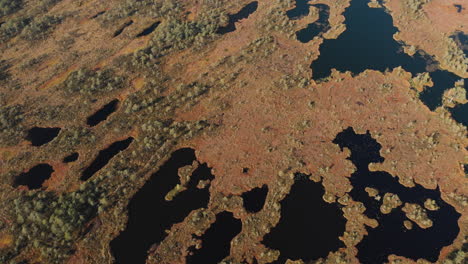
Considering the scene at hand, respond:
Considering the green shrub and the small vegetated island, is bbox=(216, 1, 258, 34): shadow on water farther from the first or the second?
the green shrub

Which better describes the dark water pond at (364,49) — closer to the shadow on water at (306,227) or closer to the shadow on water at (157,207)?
the shadow on water at (306,227)

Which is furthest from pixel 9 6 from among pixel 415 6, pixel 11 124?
pixel 415 6

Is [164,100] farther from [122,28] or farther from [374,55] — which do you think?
[374,55]

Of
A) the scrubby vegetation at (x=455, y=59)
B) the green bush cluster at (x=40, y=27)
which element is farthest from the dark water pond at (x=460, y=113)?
the green bush cluster at (x=40, y=27)

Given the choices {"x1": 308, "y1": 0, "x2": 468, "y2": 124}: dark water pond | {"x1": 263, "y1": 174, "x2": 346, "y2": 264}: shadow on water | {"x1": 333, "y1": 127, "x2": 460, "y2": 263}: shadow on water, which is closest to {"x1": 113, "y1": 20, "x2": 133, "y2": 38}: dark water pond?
{"x1": 308, "y1": 0, "x2": 468, "y2": 124}: dark water pond

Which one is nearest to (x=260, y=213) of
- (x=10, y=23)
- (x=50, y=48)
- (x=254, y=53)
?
(x=254, y=53)

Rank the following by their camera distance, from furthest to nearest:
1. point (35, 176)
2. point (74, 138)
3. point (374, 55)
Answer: point (374, 55) < point (74, 138) < point (35, 176)

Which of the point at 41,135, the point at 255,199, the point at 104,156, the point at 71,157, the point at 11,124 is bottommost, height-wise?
the point at 255,199
